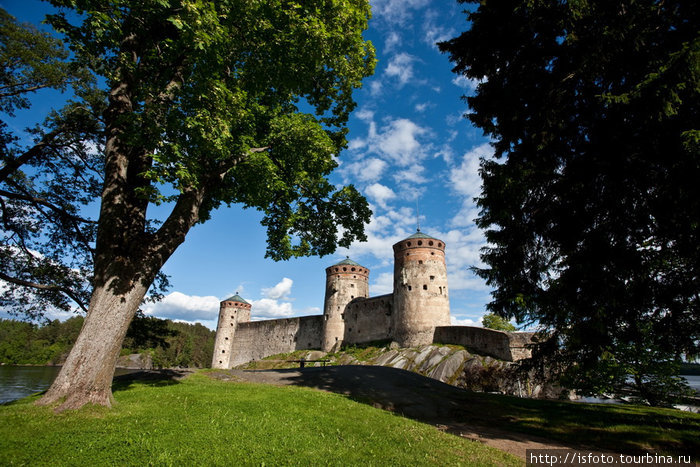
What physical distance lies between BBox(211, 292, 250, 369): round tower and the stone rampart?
108 feet

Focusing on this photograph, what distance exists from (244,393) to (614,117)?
Answer: 35.6 feet

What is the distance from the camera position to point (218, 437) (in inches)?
195

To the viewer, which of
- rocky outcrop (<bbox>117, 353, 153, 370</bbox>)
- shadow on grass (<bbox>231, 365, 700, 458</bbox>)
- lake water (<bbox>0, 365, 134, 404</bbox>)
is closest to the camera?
shadow on grass (<bbox>231, 365, 700, 458</bbox>)

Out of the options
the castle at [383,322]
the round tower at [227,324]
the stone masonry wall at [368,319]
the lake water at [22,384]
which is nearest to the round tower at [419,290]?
the castle at [383,322]

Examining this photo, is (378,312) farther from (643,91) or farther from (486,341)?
(643,91)

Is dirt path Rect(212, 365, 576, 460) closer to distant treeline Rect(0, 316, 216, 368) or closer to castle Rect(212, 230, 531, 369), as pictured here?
castle Rect(212, 230, 531, 369)

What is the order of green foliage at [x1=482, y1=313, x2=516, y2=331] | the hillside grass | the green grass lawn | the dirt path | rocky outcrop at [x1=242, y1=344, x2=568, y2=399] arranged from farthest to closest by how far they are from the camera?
green foliage at [x1=482, y1=313, x2=516, y2=331], rocky outcrop at [x1=242, y1=344, x2=568, y2=399], the dirt path, the hillside grass, the green grass lawn

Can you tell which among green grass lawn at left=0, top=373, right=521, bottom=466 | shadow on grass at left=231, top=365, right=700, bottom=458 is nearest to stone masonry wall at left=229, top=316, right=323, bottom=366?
shadow on grass at left=231, top=365, right=700, bottom=458

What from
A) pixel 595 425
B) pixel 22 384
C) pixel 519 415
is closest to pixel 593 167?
pixel 595 425

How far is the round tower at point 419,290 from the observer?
2772 centimetres

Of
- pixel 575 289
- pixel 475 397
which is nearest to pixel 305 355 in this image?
pixel 475 397

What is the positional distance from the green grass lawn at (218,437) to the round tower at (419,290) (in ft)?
70.0

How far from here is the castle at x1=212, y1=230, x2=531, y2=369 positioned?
24.9m

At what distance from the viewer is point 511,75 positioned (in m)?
7.97
